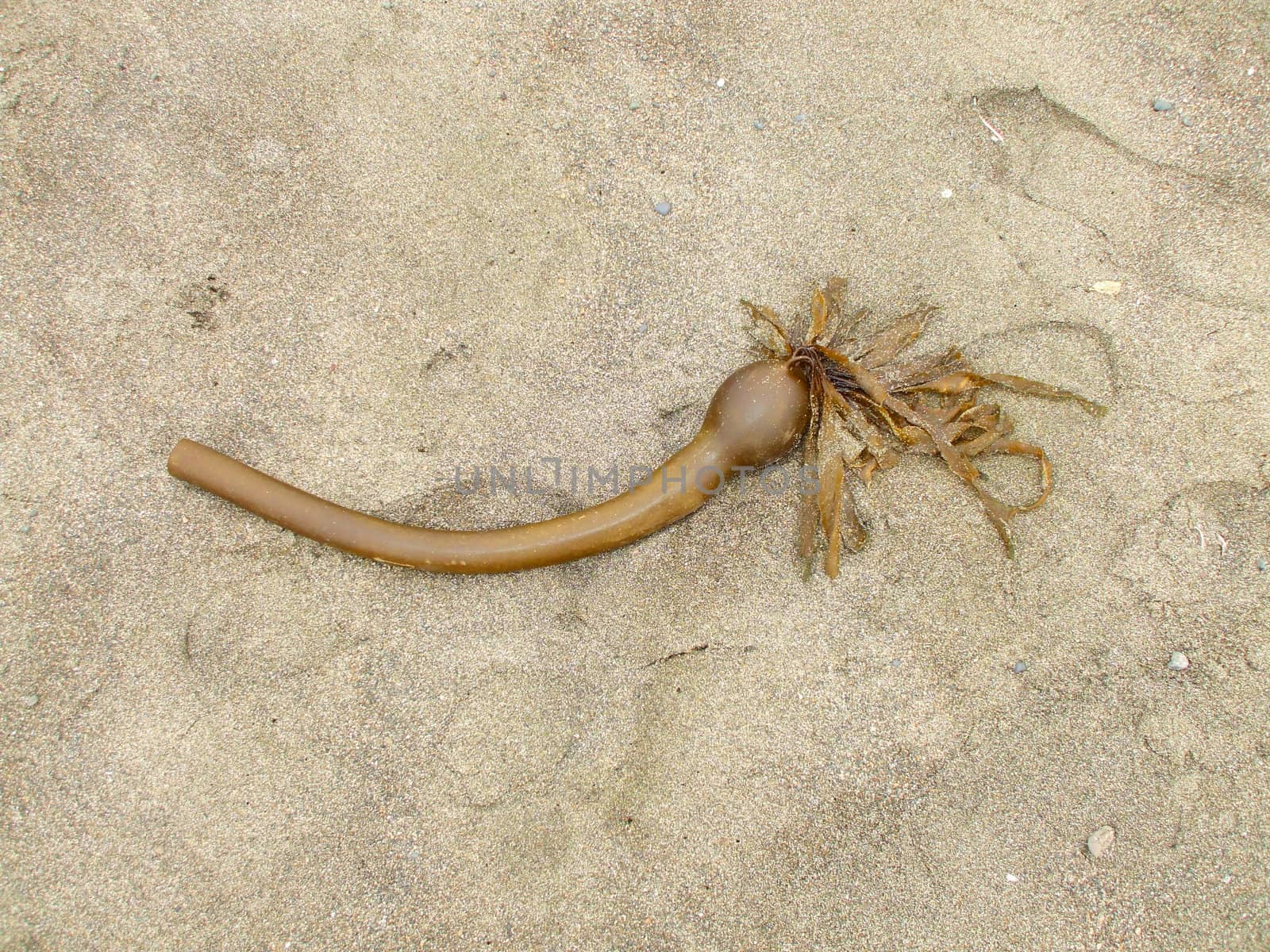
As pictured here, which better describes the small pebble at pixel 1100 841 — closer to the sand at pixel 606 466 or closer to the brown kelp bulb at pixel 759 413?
the sand at pixel 606 466

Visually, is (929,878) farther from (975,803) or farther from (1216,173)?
(1216,173)

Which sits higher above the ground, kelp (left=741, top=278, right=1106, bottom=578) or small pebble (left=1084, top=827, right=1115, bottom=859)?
kelp (left=741, top=278, right=1106, bottom=578)

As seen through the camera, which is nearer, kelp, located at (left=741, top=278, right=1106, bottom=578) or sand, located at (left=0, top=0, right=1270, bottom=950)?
sand, located at (left=0, top=0, right=1270, bottom=950)

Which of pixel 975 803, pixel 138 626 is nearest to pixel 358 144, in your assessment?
pixel 138 626

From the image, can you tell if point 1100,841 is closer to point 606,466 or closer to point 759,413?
point 759,413

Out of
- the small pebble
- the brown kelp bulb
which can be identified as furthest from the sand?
the brown kelp bulb

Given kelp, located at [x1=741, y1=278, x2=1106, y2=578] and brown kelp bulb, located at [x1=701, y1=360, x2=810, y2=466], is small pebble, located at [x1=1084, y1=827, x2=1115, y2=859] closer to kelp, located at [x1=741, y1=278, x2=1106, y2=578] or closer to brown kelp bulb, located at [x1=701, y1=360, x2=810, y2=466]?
kelp, located at [x1=741, y1=278, x2=1106, y2=578]

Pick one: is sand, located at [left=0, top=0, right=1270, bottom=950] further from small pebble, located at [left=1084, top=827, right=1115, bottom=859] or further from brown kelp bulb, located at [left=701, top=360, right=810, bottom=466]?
brown kelp bulb, located at [left=701, top=360, right=810, bottom=466]

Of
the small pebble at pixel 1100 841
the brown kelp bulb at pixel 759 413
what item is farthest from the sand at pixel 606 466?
the brown kelp bulb at pixel 759 413
